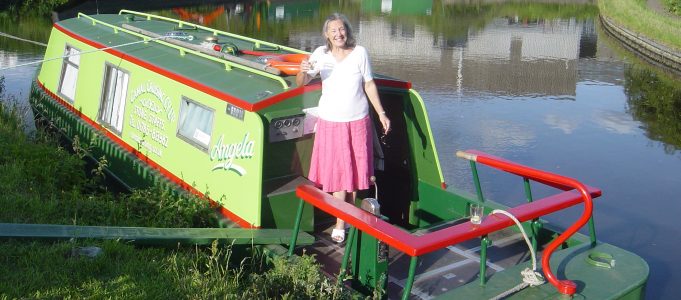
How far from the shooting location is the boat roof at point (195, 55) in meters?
6.49

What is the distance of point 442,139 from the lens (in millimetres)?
12055

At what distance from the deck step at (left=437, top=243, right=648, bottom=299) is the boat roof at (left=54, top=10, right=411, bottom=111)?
2.19 m

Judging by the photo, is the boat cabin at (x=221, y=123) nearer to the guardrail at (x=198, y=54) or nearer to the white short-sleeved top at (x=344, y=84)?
the guardrail at (x=198, y=54)

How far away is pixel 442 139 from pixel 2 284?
835 cm

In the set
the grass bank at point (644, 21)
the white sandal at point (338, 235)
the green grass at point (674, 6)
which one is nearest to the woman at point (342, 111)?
the white sandal at point (338, 235)

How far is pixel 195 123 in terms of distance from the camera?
7168 mm

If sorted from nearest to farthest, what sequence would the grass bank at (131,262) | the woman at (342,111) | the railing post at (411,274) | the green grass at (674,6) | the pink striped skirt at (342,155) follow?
the railing post at (411,274), the grass bank at (131,262), the woman at (342,111), the pink striped skirt at (342,155), the green grass at (674,6)

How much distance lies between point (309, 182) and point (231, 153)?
72 cm

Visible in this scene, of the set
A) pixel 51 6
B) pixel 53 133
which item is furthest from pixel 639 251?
pixel 51 6

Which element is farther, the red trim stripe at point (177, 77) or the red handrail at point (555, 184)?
the red trim stripe at point (177, 77)

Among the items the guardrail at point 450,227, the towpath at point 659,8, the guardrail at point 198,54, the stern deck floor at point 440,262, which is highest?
the towpath at point 659,8

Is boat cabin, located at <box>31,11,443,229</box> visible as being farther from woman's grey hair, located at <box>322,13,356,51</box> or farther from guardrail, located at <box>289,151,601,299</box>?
guardrail, located at <box>289,151,601,299</box>

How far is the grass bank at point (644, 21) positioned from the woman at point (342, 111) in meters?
17.5

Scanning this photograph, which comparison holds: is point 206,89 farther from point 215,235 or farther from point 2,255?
point 2,255
